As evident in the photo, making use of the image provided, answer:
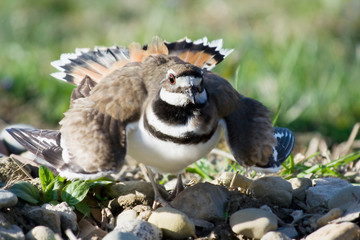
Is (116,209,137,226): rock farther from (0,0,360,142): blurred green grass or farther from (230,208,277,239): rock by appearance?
(0,0,360,142): blurred green grass

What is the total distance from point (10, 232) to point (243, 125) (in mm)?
1865

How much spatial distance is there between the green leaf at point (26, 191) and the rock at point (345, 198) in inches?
84.7

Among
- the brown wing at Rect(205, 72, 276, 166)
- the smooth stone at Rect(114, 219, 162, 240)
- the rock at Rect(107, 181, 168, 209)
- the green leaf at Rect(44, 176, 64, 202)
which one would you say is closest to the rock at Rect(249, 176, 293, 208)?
the brown wing at Rect(205, 72, 276, 166)

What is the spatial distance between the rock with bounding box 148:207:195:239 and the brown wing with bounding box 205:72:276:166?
27.1 inches

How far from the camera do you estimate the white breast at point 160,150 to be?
4.05 metres

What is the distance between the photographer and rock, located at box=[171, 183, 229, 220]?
4039 mm

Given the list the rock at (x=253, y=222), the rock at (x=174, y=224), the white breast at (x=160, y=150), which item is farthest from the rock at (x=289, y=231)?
the white breast at (x=160, y=150)

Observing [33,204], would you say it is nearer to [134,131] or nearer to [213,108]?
[134,131]

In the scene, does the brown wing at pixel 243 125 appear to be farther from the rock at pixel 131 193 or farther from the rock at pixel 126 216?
the rock at pixel 126 216

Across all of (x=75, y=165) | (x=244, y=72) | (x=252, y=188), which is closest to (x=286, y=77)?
(x=244, y=72)

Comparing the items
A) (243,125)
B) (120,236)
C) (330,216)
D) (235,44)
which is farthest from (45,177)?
(235,44)

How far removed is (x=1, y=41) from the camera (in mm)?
10008

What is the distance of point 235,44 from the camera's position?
8.87 meters

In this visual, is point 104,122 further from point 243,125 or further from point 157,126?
point 243,125
